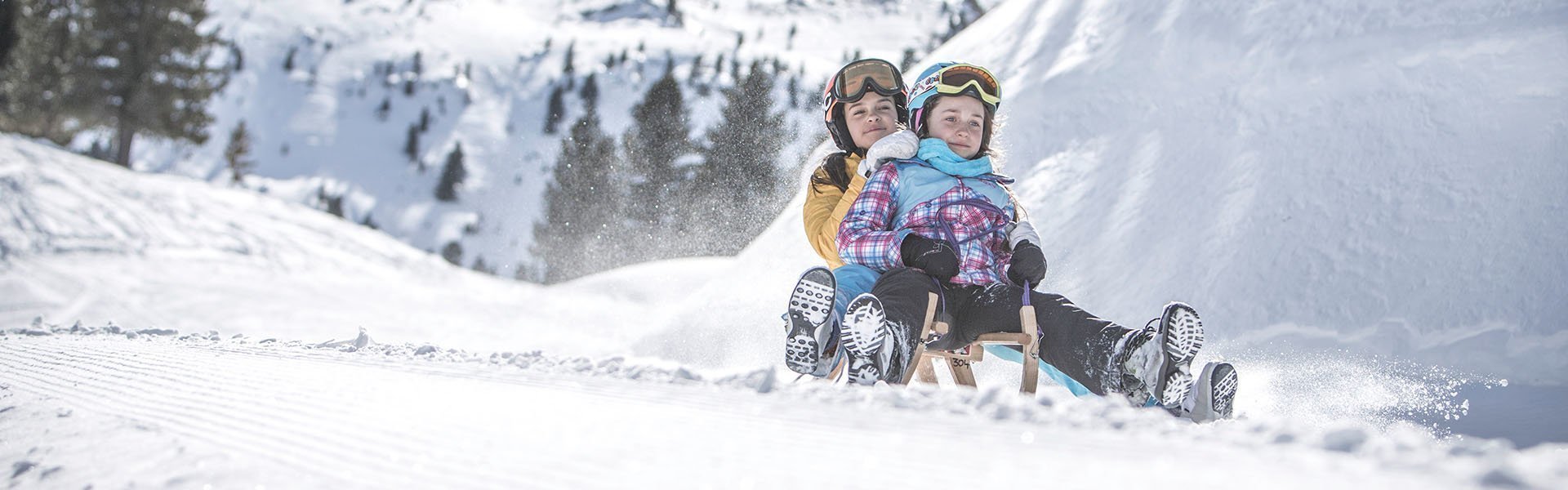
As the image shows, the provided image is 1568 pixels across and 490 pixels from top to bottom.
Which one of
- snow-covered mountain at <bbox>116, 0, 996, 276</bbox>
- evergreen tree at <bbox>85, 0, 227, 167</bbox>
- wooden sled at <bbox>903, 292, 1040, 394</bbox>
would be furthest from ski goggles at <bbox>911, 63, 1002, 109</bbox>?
snow-covered mountain at <bbox>116, 0, 996, 276</bbox>

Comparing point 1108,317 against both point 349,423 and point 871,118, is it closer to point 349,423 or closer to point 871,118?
point 871,118

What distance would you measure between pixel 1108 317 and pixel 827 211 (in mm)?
1468

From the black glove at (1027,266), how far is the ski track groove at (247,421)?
68.9 inches

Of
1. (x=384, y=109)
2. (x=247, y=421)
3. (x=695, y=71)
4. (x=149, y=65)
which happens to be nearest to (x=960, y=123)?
(x=247, y=421)

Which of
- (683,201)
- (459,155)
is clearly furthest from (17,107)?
(459,155)

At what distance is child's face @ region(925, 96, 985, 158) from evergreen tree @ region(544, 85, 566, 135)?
97.0 m

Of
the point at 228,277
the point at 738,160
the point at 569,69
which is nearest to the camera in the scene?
the point at 228,277

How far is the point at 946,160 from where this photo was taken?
279cm

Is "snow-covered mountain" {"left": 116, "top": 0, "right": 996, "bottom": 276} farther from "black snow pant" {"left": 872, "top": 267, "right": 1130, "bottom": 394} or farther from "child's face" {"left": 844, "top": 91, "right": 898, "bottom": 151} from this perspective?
"black snow pant" {"left": 872, "top": 267, "right": 1130, "bottom": 394}

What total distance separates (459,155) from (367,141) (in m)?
18.0

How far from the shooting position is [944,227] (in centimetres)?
273

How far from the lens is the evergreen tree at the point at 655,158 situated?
76.8 feet

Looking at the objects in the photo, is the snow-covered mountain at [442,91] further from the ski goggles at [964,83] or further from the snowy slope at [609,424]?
the snowy slope at [609,424]

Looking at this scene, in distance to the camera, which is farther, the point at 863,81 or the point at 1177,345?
the point at 863,81
